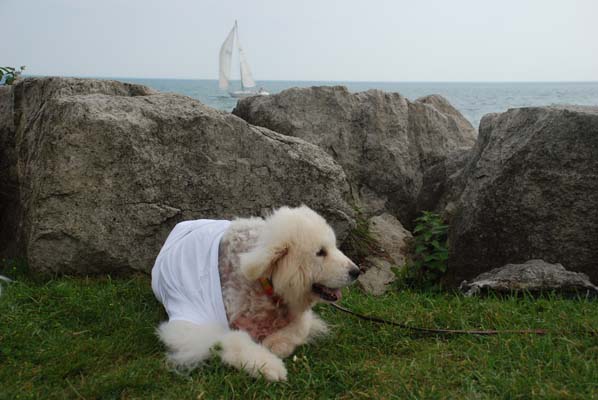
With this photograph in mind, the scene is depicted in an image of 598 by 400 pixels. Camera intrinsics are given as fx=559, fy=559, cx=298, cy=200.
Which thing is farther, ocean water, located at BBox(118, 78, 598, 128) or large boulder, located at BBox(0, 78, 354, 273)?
ocean water, located at BBox(118, 78, 598, 128)

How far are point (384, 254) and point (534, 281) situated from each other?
2.30m

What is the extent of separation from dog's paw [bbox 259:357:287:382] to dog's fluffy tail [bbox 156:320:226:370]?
17.5 inches

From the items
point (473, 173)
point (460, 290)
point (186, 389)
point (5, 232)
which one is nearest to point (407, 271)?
point (460, 290)

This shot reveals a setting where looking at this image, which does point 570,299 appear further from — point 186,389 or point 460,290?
point 186,389

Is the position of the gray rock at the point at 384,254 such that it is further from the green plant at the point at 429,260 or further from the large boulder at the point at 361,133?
the large boulder at the point at 361,133

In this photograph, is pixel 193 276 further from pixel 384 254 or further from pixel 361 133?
pixel 361 133

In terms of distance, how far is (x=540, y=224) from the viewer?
19.0ft

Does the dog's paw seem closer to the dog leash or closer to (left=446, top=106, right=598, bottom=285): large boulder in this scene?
the dog leash

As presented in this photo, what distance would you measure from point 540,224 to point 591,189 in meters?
0.59

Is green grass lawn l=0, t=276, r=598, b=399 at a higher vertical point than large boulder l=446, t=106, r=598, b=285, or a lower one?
lower

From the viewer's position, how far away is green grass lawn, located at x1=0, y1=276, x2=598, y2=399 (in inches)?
147

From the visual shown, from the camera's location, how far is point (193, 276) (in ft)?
15.5

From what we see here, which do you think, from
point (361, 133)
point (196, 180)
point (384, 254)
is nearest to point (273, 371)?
point (196, 180)

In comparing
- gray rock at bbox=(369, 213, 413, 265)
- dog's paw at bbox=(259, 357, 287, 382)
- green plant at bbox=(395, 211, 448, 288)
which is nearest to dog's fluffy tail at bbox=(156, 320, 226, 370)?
dog's paw at bbox=(259, 357, 287, 382)
